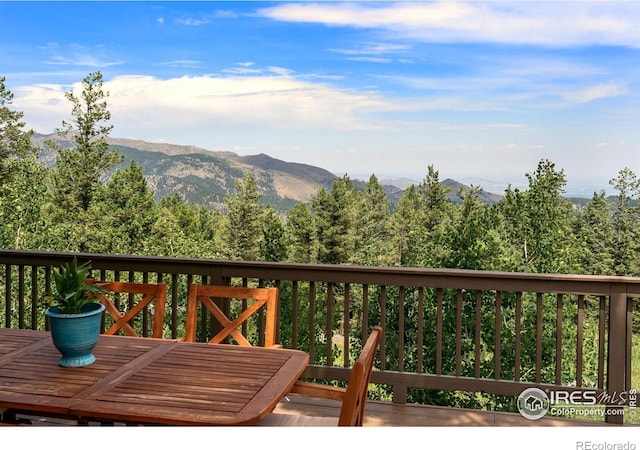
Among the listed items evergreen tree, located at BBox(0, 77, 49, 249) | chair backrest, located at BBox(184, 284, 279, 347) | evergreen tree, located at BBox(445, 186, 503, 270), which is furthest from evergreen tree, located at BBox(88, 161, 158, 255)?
chair backrest, located at BBox(184, 284, 279, 347)

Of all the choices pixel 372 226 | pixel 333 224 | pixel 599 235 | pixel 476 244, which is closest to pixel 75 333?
pixel 476 244

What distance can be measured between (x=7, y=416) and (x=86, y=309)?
0.45 metres

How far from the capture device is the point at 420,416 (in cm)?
330

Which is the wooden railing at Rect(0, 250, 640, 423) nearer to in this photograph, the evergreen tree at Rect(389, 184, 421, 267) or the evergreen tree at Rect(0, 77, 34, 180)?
the evergreen tree at Rect(0, 77, 34, 180)

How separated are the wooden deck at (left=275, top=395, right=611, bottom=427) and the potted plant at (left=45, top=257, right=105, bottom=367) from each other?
4.92 ft

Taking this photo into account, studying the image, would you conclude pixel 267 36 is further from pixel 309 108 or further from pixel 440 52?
pixel 440 52

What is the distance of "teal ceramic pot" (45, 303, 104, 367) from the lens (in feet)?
6.70

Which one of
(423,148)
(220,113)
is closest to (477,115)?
(423,148)

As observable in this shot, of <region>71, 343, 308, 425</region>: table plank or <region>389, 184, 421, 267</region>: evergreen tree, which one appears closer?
<region>71, 343, 308, 425</region>: table plank

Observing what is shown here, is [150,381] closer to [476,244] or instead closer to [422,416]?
[422,416]

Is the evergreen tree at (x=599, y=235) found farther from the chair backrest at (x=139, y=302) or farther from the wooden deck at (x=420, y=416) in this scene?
the chair backrest at (x=139, y=302)

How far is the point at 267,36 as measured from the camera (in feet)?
85.5

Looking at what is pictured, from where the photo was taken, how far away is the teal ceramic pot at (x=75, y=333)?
2043mm

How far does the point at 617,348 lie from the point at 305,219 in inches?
970
